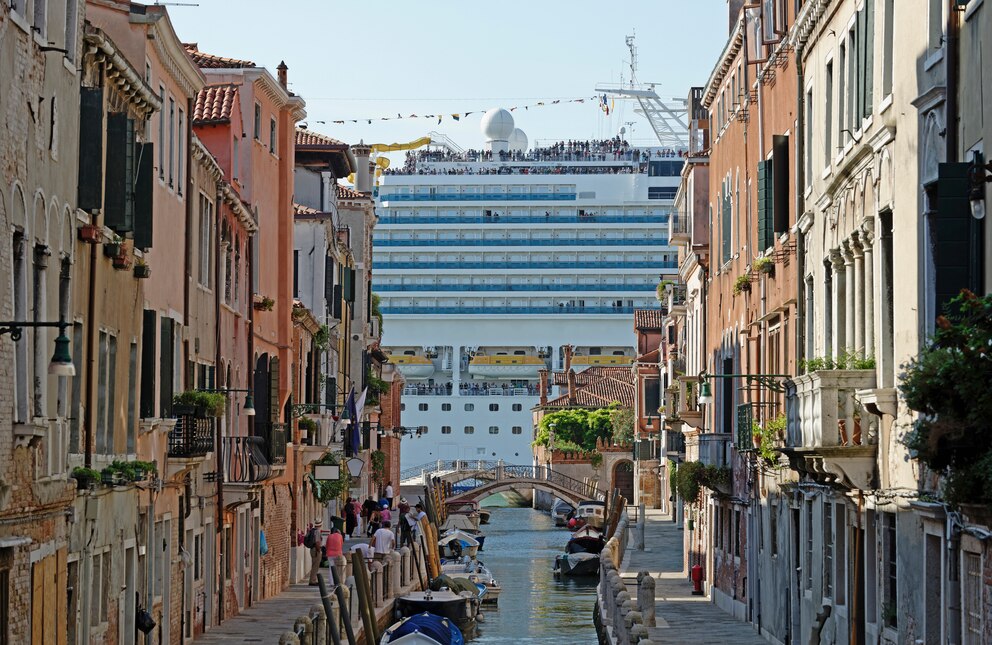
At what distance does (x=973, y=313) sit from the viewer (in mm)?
11086

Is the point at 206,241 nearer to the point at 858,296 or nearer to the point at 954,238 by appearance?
the point at 858,296

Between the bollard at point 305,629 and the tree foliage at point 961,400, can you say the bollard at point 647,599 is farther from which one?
the tree foliage at point 961,400

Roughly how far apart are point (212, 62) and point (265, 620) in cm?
1032

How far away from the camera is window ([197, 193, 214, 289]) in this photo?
24344 mm

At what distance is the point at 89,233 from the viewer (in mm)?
16297

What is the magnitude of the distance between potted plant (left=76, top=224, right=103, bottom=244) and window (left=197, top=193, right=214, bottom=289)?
7.51 meters

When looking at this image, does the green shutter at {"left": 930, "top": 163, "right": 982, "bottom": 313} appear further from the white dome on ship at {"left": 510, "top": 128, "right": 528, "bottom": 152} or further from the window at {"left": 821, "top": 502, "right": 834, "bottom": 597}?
the white dome on ship at {"left": 510, "top": 128, "right": 528, "bottom": 152}

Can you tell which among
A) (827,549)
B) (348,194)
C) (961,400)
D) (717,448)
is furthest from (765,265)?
(348,194)

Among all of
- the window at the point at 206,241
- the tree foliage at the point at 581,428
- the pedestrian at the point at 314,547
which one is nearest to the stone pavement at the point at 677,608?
the pedestrian at the point at 314,547

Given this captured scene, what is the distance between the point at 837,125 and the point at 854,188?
5.77ft

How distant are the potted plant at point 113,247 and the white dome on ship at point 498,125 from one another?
391ft

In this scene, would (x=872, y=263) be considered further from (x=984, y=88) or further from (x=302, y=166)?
(x=302, y=166)

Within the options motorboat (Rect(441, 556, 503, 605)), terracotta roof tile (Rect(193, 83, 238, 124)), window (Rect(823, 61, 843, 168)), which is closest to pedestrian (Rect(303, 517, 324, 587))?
motorboat (Rect(441, 556, 503, 605))

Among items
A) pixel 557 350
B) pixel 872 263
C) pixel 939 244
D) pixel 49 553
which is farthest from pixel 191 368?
pixel 557 350
